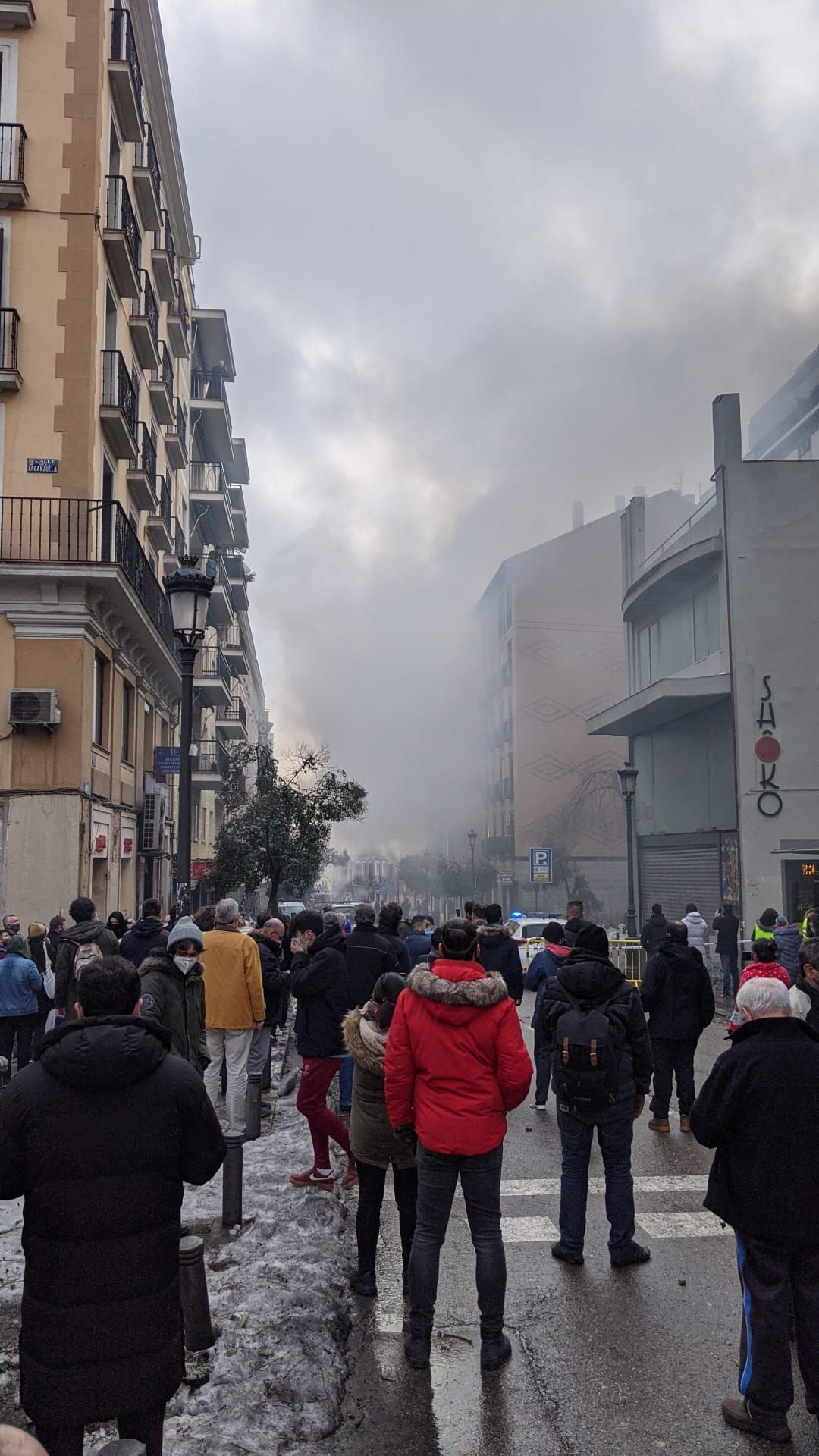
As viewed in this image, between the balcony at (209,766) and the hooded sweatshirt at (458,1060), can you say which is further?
the balcony at (209,766)

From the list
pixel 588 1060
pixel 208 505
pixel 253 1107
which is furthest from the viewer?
pixel 208 505

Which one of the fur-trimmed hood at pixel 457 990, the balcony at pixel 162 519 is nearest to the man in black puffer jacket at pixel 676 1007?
the fur-trimmed hood at pixel 457 990

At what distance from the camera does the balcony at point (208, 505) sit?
1372 inches

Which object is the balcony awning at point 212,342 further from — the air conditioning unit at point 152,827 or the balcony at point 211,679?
the air conditioning unit at point 152,827

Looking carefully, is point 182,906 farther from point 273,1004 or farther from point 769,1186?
point 769,1186

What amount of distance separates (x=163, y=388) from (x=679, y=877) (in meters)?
16.1

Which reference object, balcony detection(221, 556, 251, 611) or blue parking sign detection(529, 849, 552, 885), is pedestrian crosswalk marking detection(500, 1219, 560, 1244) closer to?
blue parking sign detection(529, 849, 552, 885)

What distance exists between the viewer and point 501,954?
854cm

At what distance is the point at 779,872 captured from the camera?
19812mm

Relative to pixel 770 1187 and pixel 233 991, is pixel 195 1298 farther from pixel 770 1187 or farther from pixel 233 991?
pixel 233 991

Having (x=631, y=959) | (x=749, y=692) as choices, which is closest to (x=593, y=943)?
(x=631, y=959)

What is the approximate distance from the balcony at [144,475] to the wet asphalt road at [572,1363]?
16854mm

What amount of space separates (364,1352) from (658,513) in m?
45.4

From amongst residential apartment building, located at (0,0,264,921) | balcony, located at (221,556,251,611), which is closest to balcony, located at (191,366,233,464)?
balcony, located at (221,556,251,611)
